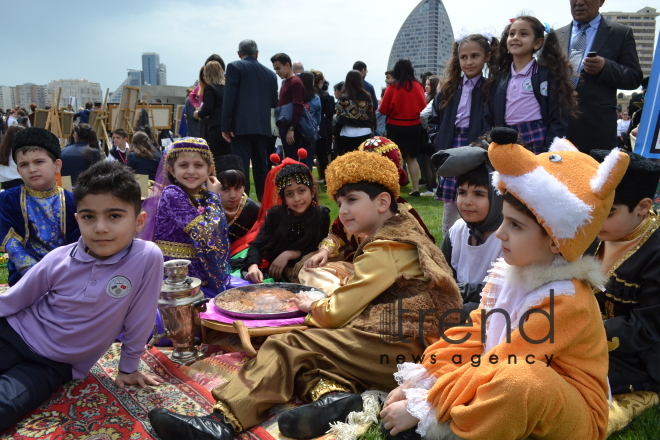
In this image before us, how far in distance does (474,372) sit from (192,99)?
753 cm

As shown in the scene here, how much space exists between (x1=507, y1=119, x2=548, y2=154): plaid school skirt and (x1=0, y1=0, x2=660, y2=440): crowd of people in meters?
0.02

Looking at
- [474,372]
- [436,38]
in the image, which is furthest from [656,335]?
[436,38]

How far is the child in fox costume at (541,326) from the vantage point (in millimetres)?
1546

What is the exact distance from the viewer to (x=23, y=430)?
2193 mm

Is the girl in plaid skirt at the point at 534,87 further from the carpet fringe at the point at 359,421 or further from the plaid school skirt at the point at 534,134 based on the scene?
the carpet fringe at the point at 359,421

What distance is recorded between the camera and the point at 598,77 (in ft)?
12.7

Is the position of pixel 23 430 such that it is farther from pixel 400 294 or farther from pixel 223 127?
pixel 223 127

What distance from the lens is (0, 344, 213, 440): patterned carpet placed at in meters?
2.21

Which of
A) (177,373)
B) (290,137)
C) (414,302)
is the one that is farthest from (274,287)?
(290,137)

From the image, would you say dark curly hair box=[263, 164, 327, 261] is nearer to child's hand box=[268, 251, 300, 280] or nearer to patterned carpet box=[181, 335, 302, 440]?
child's hand box=[268, 251, 300, 280]

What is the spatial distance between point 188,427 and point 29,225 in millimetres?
2037

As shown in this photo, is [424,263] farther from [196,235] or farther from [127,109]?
[127,109]

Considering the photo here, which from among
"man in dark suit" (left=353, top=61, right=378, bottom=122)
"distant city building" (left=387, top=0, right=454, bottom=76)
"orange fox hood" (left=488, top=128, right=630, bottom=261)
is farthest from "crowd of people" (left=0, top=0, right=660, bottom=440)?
"distant city building" (left=387, top=0, right=454, bottom=76)

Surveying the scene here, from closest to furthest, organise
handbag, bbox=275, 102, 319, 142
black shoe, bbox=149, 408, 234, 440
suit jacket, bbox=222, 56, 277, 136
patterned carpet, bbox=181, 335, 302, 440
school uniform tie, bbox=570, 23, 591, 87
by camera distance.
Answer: black shoe, bbox=149, 408, 234, 440 < patterned carpet, bbox=181, 335, 302, 440 < school uniform tie, bbox=570, 23, 591, 87 < suit jacket, bbox=222, 56, 277, 136 < handbag, bbox=275, 102, 319, 142
